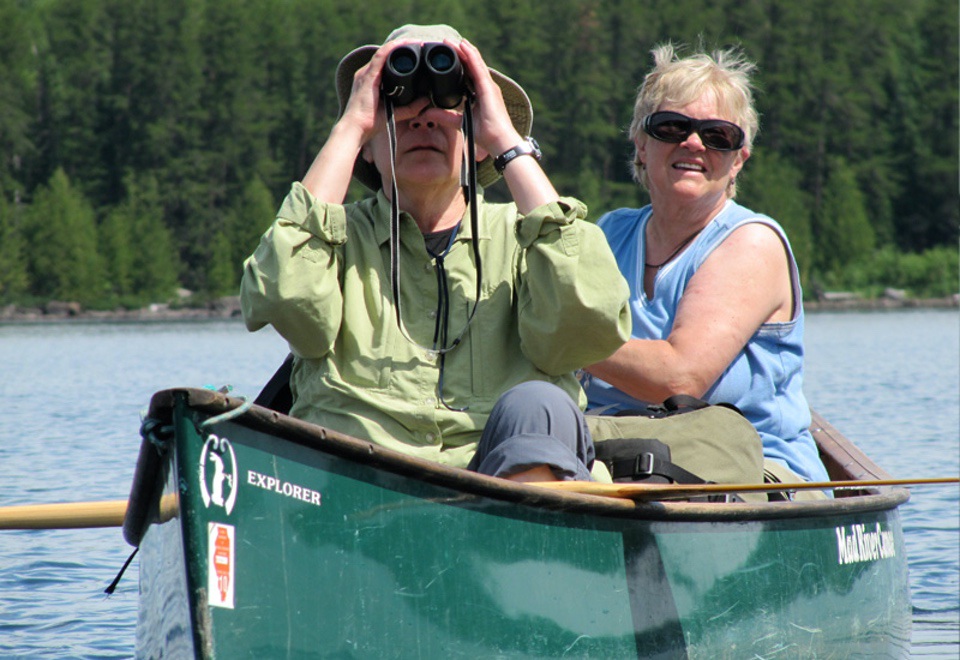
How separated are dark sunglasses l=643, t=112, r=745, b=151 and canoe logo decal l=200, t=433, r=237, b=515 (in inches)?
74.9

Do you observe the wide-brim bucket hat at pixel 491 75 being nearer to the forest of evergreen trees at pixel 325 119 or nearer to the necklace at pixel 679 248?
the necklace at pixel 679 248

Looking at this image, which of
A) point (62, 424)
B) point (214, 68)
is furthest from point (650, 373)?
point (214, 68)

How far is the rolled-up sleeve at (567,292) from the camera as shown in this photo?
283 cm

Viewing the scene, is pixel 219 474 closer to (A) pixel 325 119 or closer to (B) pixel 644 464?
(B) pixel 644 464

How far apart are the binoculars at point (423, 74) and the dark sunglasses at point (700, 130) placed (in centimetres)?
103

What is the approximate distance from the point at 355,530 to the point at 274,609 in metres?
0.19

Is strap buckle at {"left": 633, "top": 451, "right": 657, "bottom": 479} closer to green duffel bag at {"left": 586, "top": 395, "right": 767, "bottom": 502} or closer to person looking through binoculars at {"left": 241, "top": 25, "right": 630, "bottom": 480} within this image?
green duffel bag at {"left": 586, "top": 395, "right": 767, "bottom": 502}

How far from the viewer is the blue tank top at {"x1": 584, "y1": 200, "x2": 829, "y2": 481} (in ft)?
12.1

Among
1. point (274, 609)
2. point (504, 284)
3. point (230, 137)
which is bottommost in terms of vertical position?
point (230, 137)

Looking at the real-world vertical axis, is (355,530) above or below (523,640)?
above

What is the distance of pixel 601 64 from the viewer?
2029 inches

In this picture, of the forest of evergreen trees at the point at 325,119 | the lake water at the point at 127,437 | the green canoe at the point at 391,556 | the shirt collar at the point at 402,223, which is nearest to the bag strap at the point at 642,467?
the green canoe at the point at 391,556

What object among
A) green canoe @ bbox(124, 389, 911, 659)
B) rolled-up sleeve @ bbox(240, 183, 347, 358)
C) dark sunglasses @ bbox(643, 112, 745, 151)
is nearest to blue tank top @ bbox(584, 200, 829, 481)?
dark sunglasses @ bbox(643, 112, 745, 151)

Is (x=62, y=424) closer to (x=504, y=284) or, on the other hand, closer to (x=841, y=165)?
(x=504, y=284)
